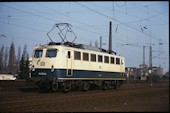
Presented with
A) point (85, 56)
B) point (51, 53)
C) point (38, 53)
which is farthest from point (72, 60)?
point (38, 53)

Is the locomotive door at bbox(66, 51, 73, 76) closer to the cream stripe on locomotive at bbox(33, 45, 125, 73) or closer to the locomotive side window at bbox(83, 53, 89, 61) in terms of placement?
the cream stripe on locomotive at bbox(33, 45, 125, 73)

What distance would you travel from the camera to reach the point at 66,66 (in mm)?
19859

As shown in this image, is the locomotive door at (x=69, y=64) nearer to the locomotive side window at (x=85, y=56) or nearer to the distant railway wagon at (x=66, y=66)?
the distant railway wagon at (x=66, y=66)

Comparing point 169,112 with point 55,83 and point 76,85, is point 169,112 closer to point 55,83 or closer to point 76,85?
point 55,83

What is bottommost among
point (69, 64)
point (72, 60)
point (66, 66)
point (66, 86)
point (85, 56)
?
point (66, 86)

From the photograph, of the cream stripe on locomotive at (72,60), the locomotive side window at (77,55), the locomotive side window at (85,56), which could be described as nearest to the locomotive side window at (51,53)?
the cream stripe on locomotive at (72,60)

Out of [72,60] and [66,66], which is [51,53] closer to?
[66,66]

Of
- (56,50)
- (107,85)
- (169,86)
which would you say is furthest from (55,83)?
(169,86)

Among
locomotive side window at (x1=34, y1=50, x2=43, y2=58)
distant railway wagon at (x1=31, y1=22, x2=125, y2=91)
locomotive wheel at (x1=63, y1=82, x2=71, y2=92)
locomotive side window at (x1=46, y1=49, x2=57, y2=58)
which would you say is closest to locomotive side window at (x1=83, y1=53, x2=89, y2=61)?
distant railway wagon at (x1=31, y1=22, x2=125, y2=91)

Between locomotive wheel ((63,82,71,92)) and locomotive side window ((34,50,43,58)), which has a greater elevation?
locomotive side window ((34,50,43,58))

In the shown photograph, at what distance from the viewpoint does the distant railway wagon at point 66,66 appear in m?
19.5

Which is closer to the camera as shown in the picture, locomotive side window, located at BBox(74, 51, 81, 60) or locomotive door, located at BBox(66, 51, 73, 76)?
locomotive door, located at BBox(66, 51, 73, 76)

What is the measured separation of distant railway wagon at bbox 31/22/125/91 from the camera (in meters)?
19.5

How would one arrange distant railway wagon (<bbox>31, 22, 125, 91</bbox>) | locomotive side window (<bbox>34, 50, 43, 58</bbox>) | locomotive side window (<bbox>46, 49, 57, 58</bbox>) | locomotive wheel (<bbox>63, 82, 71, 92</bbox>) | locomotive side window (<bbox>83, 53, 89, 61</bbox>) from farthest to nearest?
1. locomotive side window (<bbox>83, 53, 89, 61</bbox>)
2. locomotive side window (<bbox>34, 50, 43, 58</bbox>)
3. locomotive wheel (<bbox>63, 82, 71, 92</bbox>)
4. locomotive side window (<bbox>46, 49, 57, 58</bbox>)
5. distant railway wagon (<bbox>31, 22, 125, 91</bbox>)
